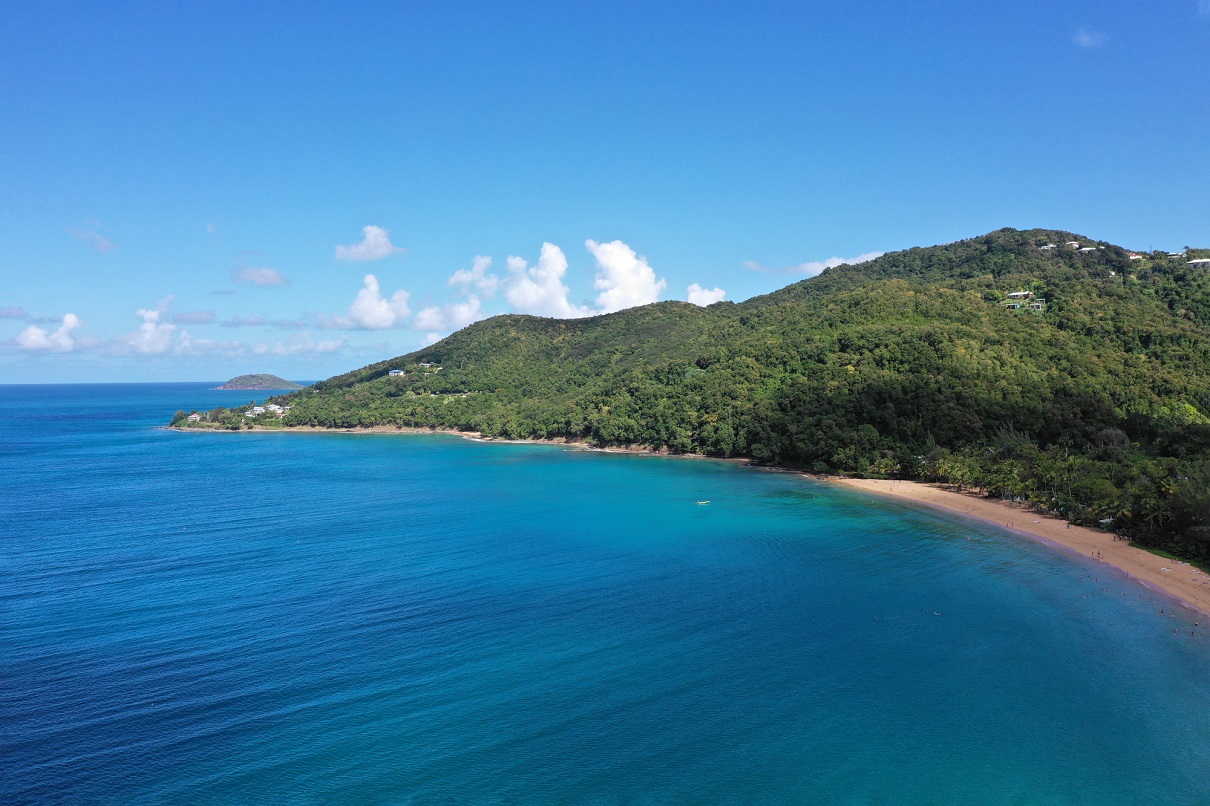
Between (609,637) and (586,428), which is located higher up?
(586,428)

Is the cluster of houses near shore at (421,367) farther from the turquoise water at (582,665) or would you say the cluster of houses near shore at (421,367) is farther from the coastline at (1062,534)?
the turquoise water at (582,665)

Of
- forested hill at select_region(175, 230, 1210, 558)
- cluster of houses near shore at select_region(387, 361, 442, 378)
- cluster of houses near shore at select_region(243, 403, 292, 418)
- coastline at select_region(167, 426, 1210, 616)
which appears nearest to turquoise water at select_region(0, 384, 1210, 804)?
coastline at select_region(167, 426, 1210, 616)

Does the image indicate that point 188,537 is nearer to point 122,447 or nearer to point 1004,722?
point 1004,722

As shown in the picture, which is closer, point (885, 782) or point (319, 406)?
point (885, 782)

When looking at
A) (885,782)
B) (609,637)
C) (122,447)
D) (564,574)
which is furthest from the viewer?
(122,447)

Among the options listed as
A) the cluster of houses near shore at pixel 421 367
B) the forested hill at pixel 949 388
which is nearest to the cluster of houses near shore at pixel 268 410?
the forested hill at pixel 949 388

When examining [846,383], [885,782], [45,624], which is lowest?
[885,782]

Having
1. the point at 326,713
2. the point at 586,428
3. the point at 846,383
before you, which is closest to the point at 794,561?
the point at 326,713

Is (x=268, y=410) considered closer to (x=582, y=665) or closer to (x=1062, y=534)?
(x=582, y=665)
